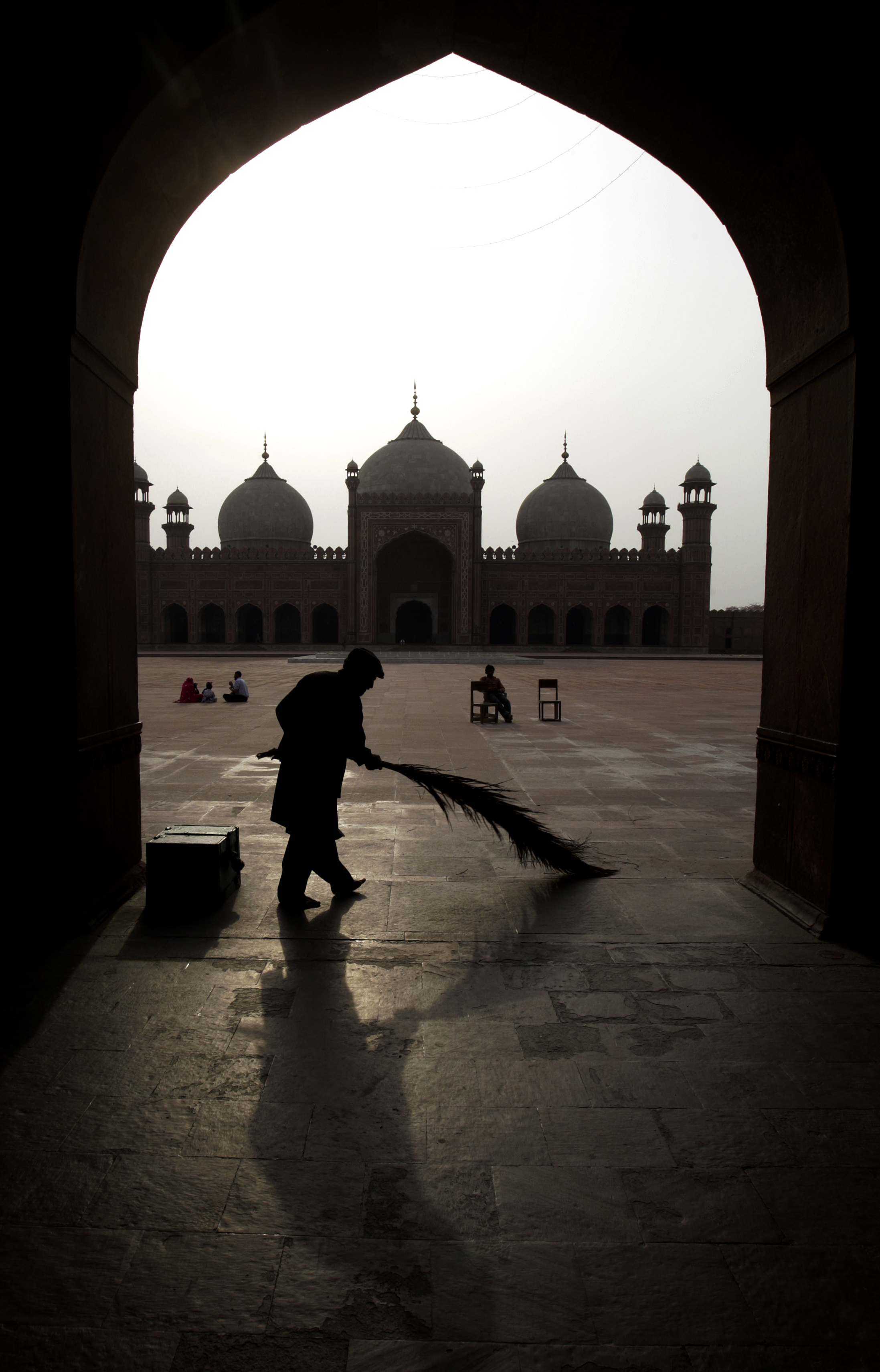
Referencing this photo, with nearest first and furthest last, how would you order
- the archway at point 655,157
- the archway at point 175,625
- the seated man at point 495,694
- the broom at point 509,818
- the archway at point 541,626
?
the archway at point 655,157 → the broom at point 509,818 → the seated man at point 495,694 → the archway at point 175,625 → the archway at point 541,626

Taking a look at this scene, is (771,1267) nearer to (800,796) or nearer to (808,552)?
(800,796)

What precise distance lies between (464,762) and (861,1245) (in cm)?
583

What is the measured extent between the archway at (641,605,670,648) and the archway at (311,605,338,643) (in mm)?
14395

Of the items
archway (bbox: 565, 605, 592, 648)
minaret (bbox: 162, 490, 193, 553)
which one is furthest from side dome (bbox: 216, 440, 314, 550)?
archway (bbox: 565, 605, 592, 648)

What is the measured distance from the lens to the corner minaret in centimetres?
3916

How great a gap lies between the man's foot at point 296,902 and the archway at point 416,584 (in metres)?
35.0

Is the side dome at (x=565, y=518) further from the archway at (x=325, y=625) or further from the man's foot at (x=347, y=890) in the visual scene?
the man's foot at (x=347, y=890)

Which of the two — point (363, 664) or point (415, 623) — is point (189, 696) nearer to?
point (363, 664)

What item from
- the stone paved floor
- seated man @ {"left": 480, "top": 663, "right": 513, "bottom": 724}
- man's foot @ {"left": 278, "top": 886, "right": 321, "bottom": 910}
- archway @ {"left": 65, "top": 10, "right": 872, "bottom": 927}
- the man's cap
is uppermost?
archway @ {"left": 65, "top": 10, "right": 872, "bottom": 927}

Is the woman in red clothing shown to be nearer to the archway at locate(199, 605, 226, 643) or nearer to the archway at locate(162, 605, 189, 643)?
the archway at locate(162, 605, 189, 643)

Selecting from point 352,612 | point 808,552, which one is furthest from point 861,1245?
point 352,612

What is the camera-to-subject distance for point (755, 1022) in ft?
8.41

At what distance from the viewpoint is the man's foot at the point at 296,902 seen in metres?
3.58

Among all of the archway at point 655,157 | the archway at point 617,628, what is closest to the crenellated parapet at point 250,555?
the archway at point 617,628
